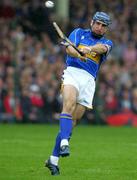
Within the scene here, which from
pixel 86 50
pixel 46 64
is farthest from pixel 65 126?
pixel 46 64

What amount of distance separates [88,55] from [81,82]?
43 centimetres

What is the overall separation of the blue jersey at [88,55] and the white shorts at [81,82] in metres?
0.08

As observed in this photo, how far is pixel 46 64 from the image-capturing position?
25.4 m

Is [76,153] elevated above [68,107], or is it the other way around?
[68,107]

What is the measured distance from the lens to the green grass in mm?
12000

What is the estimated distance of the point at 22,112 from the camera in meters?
24.2

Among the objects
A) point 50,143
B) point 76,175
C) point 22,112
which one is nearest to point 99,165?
point 76,175

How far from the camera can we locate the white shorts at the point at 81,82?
1215cm

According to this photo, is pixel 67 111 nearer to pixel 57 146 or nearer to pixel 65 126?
pixel 65 126

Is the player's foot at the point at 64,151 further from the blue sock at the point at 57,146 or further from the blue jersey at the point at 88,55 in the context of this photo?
the blue jersey at the point at 88,55

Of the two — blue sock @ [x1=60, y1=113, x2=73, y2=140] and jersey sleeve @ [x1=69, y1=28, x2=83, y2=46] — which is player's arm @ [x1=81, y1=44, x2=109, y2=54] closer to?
jersey sleeve @ [x1=69, y1=28, x2=83, y2=46]

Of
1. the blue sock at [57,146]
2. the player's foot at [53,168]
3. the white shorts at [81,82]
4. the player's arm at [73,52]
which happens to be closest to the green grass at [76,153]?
the player's foot at [53,168]

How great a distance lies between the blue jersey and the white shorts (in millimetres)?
84

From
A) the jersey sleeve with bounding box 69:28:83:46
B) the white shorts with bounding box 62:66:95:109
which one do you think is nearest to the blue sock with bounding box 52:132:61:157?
the white shorts with bounding box 62:66:95:109
